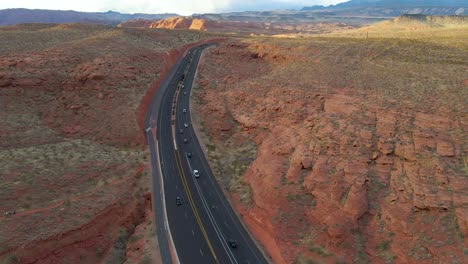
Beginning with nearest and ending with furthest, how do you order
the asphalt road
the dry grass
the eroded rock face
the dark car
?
the eroded rock face → the asphalt road → the dry grass → the dark car

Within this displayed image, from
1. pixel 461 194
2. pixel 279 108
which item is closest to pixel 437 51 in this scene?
pixel 279 108

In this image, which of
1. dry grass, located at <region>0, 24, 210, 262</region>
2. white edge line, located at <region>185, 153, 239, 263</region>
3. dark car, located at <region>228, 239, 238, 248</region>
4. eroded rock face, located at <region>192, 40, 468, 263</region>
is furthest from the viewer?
dark car, located at <region>228, 239, 238, 248</region>

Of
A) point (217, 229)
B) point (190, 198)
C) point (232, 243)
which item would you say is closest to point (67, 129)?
point (190, 198)

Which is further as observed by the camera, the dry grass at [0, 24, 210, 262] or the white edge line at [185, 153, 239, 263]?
the dry grass at [0, 24, 210, 262]

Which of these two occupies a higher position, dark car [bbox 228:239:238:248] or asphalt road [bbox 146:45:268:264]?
asphalt road [bbox 146:45:268:264]

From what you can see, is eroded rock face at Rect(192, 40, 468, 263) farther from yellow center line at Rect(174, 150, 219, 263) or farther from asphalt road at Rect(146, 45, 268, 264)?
yellow center line at Rect(174, 150, 219, 263)

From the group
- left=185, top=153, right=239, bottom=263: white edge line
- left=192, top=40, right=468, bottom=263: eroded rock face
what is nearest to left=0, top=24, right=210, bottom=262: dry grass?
left=185, top=153, right=239, bottom=263: white edge line
